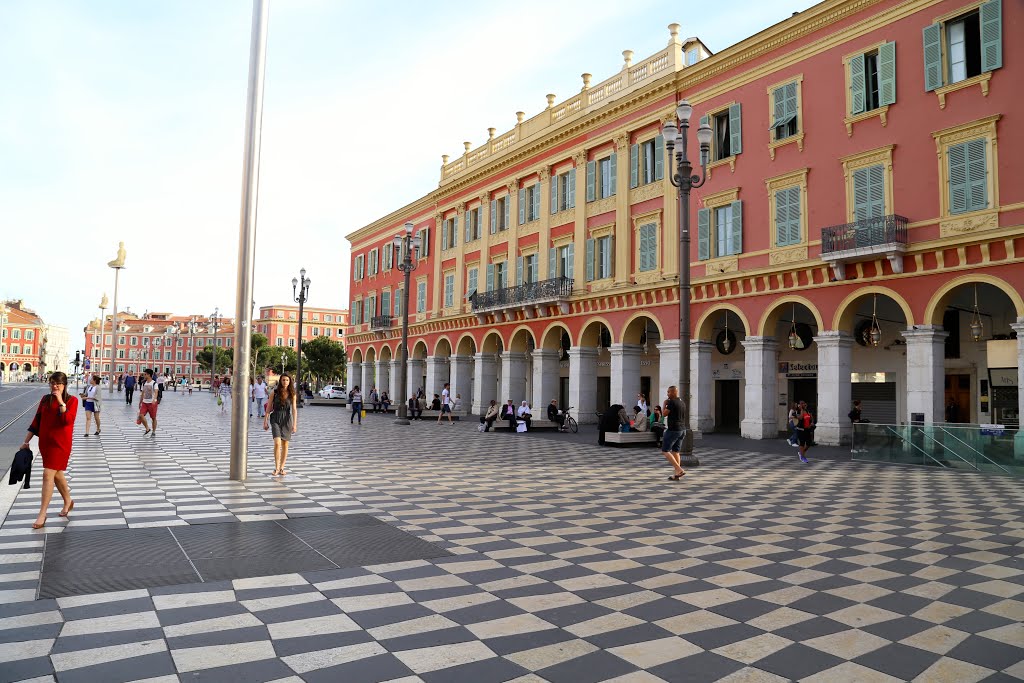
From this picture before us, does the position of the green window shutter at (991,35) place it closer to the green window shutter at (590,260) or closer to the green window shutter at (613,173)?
the green window shutter at (613,173)

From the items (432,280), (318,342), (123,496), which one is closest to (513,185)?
(432,280)

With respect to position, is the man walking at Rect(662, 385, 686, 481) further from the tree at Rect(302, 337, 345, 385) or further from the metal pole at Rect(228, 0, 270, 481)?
the tree at Rect(302, 337, 345, 385)

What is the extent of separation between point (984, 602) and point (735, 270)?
19.8 metres

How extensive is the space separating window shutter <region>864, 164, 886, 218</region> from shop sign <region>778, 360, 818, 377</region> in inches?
293

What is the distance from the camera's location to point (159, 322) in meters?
146

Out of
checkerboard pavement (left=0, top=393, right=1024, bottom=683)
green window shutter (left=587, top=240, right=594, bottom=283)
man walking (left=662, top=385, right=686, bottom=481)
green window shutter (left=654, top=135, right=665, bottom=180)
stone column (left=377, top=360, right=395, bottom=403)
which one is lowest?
checkerboard pavement (left=0, top=393, right=1024, bottom=683)

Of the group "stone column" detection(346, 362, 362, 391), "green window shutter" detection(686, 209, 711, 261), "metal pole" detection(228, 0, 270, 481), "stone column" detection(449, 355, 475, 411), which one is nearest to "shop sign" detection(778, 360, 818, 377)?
"green window shutter" detection(686, 209, 711, 261)

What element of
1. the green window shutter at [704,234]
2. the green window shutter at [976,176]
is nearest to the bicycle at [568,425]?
the green window shutter at [704,234]

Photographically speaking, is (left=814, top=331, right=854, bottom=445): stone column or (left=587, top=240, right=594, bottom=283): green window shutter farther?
(left=587, top=240, right=594, bottom=283): green window shutter

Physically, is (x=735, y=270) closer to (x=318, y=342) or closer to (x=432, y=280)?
(x=432, y=280)

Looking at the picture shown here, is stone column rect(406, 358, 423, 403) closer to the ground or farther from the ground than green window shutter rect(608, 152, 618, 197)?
closer to the ground

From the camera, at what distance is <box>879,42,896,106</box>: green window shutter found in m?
20.5

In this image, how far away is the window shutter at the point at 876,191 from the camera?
2067cm

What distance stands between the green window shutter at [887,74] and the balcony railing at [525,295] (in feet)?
47.0
